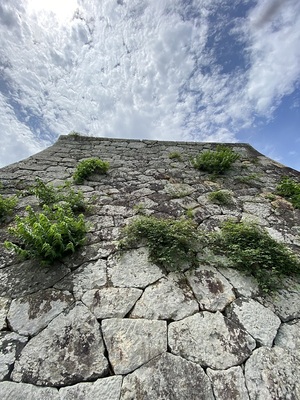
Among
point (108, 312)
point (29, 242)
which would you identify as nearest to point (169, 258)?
point (108, 312)

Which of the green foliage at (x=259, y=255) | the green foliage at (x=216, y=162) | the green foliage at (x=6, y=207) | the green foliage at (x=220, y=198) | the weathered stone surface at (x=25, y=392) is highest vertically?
the green foliage at (x=216, y=162)

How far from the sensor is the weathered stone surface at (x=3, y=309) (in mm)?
1764

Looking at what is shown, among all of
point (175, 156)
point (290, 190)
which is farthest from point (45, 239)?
point (290, 190)

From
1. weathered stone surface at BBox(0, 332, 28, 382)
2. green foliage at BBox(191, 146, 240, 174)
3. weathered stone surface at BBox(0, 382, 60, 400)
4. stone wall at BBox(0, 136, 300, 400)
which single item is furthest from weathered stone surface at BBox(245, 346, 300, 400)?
green foliage at BBox(191, 146, 240, 174)

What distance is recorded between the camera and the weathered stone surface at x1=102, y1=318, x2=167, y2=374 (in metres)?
1.57

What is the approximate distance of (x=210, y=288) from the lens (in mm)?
2088

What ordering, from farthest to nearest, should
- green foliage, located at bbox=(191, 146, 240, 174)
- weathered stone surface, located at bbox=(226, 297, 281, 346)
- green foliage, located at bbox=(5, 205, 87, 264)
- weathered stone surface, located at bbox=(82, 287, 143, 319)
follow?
1. green foliage, located at bbox=(191, 146, 240, 174)
2. green foliage, located at bbox=(5, 205, 87, 264)
3. weathered stone surface, located at bbox=(82, 287, 143, 319)
4. weathered stone surface, located at bbox=(226, 297, 281, 346)

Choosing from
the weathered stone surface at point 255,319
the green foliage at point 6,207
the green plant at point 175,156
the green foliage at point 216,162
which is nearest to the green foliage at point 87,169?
the green foliage at point 6,207

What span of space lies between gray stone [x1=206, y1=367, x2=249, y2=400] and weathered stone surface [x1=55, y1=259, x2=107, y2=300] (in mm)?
1138

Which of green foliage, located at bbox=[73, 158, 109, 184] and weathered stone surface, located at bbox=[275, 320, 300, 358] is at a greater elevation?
green foliage, located at bbox=[73, 158, 109, 184]

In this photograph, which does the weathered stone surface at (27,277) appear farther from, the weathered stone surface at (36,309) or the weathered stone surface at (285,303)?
the weathered stone surface at (285,303)

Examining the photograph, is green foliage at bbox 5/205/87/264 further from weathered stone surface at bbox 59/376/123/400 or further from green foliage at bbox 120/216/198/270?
weathered stone surface at bbox 59/376/123/400

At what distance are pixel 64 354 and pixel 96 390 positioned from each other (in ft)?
1.09

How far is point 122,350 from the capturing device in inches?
63.8
